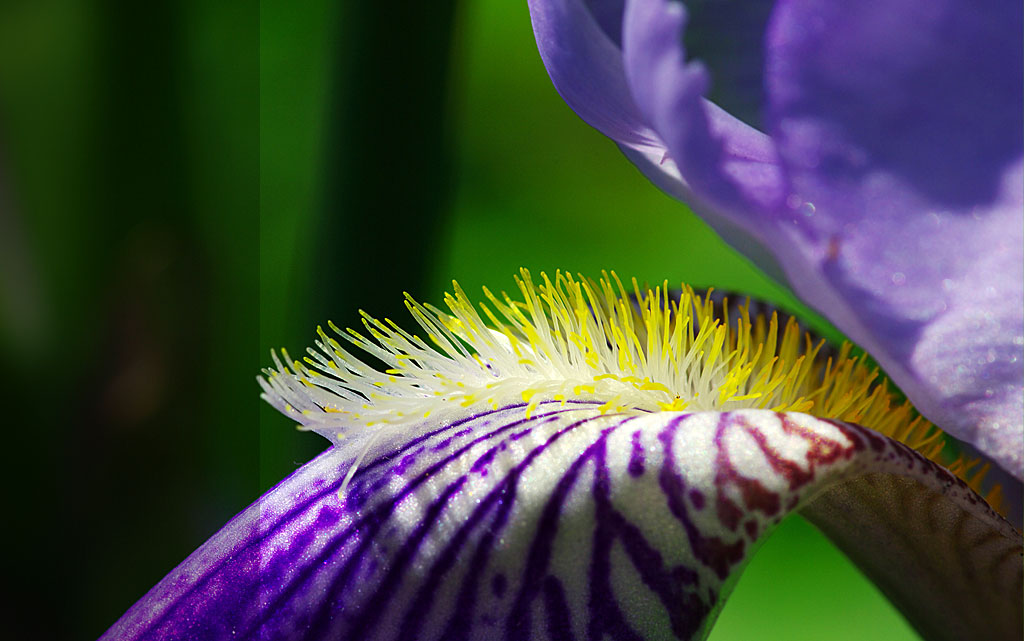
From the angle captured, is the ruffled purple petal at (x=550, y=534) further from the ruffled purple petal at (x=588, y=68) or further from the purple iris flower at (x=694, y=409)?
the ruffled purple petal at (x=588, y=68)

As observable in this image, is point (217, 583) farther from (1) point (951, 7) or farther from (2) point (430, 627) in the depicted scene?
(1) point (951, 7)

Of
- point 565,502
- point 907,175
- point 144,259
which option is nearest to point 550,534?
point 565,502

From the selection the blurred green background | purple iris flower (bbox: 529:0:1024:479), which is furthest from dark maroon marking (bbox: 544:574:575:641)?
the blurred green background

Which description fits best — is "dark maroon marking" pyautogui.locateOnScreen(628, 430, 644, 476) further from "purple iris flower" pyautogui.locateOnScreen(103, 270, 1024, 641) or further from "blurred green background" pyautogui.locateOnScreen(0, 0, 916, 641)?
"blurred green background" pyautogui.locateOnScreen(0, 0, 916, 641)

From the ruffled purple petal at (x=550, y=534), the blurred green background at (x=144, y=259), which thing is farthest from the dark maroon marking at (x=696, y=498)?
the blurred green background at (x=144, y=259)

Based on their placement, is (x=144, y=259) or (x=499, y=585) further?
(x=144, y=259)

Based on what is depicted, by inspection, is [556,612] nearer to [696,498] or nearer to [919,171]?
[696,498]
